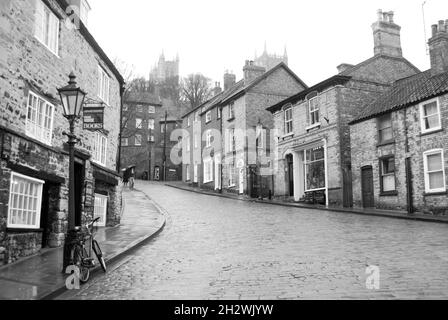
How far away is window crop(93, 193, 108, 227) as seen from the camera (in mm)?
16750

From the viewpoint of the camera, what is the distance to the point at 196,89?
70500 millimetres

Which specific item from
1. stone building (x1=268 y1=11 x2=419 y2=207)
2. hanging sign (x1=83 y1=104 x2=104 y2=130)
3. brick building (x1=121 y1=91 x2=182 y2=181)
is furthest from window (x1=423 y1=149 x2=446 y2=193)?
brick building (x1=121 y1=91 x2=182 y2=181)

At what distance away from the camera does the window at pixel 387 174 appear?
72.8ft

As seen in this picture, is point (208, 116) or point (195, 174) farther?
point (195, 174)

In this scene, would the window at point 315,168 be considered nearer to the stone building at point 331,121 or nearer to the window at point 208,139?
the stone building at point 331,121

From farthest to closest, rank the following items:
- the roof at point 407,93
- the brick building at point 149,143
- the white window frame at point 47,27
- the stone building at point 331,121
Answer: the brick building at point 149,143 < the stone building at point 331,121 < the roof at point 407,93 < the white window frame at point 47,27

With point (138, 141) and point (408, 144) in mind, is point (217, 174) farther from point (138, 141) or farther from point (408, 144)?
point (138, 141)

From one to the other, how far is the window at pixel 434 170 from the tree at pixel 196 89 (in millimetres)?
50040

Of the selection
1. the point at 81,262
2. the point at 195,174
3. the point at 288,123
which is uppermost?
the point at 288,123

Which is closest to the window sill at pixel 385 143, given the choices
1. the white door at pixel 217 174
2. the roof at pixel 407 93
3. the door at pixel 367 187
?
the door at pixel 367 187

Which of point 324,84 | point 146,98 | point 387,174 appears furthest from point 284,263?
point 146,98

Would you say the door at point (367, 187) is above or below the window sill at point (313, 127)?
below

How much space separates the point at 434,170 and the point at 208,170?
24.7 meters
